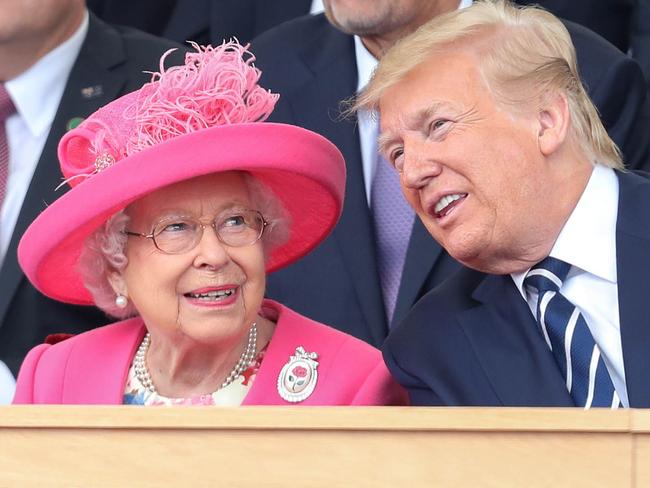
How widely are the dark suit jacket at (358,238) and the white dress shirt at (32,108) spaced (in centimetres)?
58

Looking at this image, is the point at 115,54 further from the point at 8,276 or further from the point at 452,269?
the point at 452,269

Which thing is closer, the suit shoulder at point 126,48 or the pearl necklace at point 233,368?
the pearl necklace at point 233,368

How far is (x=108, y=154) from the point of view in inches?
98.6

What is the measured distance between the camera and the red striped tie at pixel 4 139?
11.3 ft

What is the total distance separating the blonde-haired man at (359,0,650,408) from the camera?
7.99ft

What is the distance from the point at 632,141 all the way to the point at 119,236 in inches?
50.2

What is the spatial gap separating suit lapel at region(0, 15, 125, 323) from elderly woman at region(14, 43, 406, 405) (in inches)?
23.8

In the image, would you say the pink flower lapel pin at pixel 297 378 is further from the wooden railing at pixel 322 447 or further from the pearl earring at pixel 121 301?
the wooden railing at pixel 322 447

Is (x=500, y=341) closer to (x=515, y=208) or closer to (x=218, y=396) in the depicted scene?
(x=515, y=208)

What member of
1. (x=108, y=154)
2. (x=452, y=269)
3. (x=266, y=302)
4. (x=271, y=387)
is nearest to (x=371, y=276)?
(x=452, y=269)

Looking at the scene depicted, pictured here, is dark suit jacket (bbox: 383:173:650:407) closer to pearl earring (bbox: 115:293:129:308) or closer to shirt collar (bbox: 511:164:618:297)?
shirt collar (bbox: 511:164:618:297)

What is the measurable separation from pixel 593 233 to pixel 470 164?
250 millimetres

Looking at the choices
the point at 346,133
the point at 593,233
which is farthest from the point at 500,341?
the point at 346,133

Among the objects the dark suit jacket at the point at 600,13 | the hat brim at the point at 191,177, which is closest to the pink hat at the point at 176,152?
the hat brim at the point at 191,177
